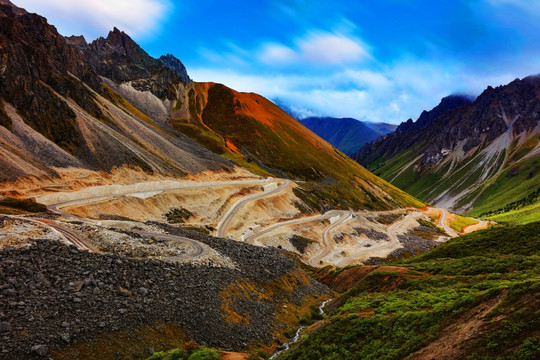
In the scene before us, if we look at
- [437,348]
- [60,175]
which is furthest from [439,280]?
[60,175]

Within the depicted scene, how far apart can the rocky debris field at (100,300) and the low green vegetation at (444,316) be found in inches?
270

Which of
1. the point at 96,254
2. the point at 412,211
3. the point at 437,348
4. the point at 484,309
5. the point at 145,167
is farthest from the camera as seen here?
the point at 412,211

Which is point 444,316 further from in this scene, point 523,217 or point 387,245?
point 523,217

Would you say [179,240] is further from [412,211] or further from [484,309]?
[412,211]

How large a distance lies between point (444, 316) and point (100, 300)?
20.5 meters

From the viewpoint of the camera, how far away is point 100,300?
72.3 feet

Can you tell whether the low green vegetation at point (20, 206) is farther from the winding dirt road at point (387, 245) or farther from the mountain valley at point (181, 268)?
the winding dirt road at point (387, 245)

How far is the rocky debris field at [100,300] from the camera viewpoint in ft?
60.9

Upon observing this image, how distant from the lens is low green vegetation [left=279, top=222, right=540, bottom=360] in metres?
13.5

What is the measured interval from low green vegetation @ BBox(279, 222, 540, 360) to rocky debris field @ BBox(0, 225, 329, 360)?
685cm

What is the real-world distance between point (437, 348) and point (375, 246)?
86.5m

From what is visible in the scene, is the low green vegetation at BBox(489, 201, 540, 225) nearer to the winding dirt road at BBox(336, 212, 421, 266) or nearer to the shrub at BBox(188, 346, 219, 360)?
the winding dirt road at BBox(336, 212, 421, 266)

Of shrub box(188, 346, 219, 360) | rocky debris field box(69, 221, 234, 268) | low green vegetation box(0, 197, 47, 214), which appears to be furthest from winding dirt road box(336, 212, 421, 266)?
shrub box(188, 346, 219, 360)

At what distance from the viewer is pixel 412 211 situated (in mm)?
182375
